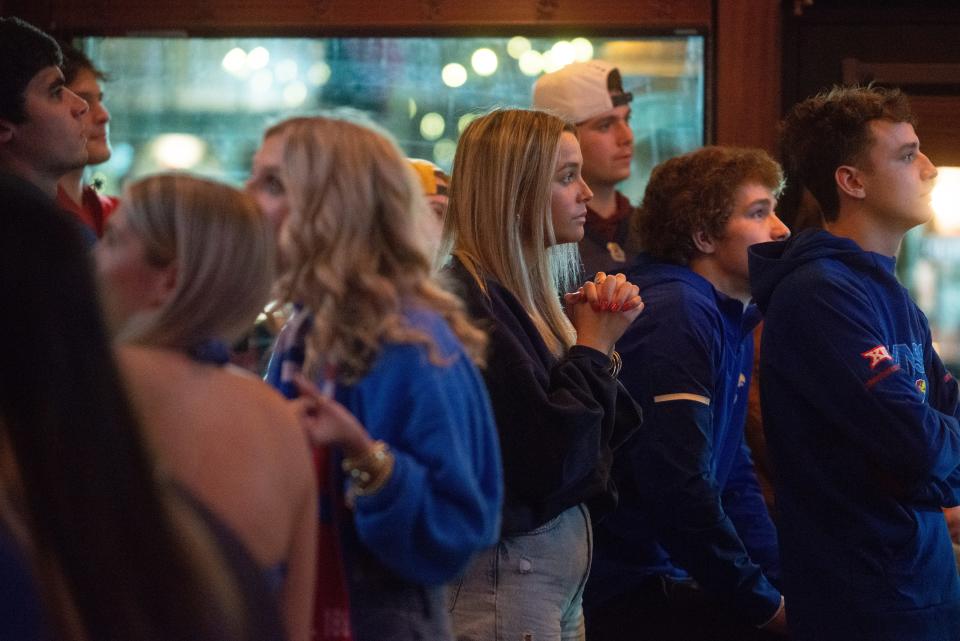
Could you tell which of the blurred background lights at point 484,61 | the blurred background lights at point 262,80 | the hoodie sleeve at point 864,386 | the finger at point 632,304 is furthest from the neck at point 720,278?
the blurred background lights at point 262,80

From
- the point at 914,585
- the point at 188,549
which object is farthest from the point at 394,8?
the point at 188,549

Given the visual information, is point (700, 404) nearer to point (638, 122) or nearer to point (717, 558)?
point (717, 558)

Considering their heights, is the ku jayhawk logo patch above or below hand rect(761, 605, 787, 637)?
above

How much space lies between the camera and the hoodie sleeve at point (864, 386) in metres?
2.79

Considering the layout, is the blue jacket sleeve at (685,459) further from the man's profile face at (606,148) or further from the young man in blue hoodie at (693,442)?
the man's profile face at (606,148)

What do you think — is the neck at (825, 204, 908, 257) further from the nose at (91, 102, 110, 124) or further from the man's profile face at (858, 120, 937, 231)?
the nose at (91, 102, 110, 124)

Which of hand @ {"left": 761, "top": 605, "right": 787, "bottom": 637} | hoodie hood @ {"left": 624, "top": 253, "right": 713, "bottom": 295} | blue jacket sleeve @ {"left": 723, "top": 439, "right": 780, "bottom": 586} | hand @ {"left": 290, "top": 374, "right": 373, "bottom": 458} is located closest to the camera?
hand @ {"left": 290, "top": 374, "right": 373, "bottom": 458}

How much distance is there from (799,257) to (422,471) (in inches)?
63.5

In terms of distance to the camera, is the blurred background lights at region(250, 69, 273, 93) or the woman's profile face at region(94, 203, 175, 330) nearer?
the woman's profile face at region(94, 203, 175, 330)

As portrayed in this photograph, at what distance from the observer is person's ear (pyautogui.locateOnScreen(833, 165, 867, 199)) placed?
319 centimetres

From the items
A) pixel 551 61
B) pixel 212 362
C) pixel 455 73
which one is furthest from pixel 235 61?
pixel 212 362

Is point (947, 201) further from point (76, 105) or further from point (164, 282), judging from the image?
point (164, 282)

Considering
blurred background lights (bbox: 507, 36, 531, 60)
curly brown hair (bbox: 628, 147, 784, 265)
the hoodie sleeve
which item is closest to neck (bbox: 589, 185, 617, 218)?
curly brown hair (bbox: 628, 147, 784, 265)

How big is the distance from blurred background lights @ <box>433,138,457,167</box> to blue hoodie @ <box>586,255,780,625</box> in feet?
5.39
